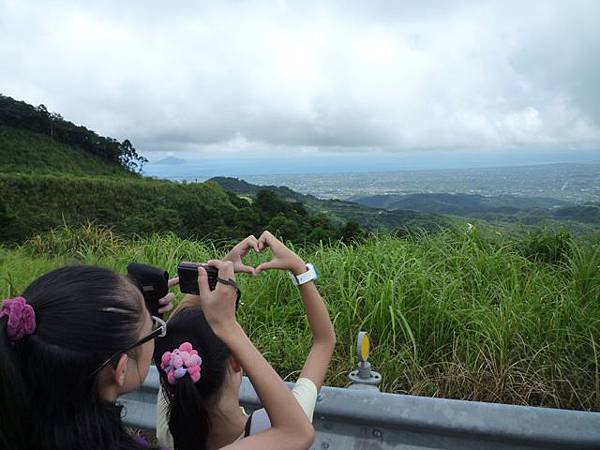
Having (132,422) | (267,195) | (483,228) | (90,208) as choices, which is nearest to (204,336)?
(132,422)

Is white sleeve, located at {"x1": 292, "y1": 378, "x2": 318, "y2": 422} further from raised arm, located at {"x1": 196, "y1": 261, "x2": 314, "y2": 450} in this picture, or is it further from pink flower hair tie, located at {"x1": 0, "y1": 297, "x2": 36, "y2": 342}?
pink flower hair tie, located at {"x1": 0, "y1": 297, "x2": 36, "y2": 342}

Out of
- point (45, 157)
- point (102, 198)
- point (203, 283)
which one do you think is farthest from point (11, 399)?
point (45, 157)

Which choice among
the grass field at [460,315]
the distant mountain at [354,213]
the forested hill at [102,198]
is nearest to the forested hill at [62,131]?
the forested hill at [102,198]

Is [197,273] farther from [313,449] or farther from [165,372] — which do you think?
[313,449]

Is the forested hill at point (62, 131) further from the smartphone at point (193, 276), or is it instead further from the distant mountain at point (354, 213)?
the smartphone at point (193, 276)

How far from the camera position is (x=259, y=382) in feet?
4.55

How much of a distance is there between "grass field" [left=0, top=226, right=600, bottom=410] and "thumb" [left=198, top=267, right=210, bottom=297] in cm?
162

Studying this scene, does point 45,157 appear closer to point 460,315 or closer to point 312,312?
point 460,315

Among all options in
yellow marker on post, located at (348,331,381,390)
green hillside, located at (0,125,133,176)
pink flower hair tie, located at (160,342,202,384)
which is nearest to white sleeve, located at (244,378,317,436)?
pink flower hair tie, located at (160,342,202,384)

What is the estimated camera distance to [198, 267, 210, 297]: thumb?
143 centimetres

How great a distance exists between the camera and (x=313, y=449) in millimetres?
2045

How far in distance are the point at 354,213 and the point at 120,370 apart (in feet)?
42.1

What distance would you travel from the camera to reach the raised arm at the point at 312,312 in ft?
6.40

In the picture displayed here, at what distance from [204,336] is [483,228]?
12.4 ft
